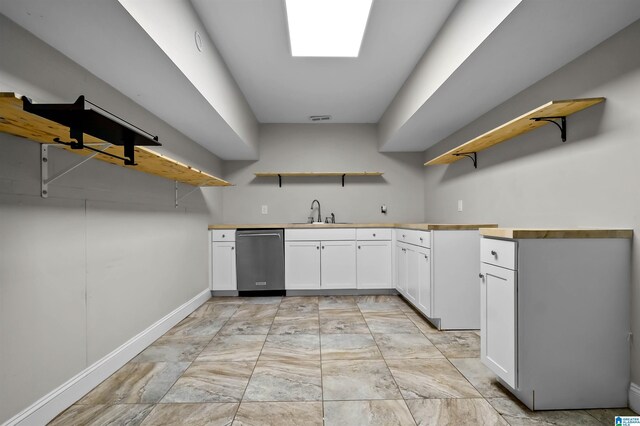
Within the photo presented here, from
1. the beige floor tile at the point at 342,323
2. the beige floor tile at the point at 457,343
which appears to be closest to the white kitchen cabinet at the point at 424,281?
the beige floor tile at the point at 457,343

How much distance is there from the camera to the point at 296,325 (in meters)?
2.78

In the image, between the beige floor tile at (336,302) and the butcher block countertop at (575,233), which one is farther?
the beige floor tile at (336,302)

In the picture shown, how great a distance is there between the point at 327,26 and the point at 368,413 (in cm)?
242

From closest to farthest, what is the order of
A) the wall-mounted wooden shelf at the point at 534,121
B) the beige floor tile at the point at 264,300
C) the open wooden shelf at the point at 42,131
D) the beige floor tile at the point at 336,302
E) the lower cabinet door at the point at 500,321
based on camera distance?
1. the open wooden shelf at the point at 42,131
2. the lower cabinet door at the point at 500,321
3. the wall-mounted wooden shelf at the point at 534,121
4. the beige floor tile at the point at 336,302
5. the beige floor tile at the point at 264,300

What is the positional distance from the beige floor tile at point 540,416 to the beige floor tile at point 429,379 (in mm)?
156

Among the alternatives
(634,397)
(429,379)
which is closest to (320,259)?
(429,379)

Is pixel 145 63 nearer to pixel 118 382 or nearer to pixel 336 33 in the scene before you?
pixel 336 33

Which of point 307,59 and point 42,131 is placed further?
point 307,59

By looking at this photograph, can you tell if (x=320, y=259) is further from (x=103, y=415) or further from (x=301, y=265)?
(x=103, y=415)

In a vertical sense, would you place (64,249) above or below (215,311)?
above

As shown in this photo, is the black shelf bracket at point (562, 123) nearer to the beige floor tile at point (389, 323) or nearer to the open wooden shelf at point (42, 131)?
the beige floor tile at point (389, 323)

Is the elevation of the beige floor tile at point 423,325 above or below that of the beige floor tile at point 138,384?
below

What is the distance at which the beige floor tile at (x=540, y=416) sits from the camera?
142 centimetres

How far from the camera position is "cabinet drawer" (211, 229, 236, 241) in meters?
3.82
